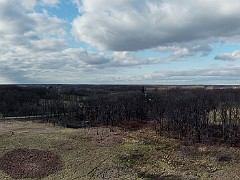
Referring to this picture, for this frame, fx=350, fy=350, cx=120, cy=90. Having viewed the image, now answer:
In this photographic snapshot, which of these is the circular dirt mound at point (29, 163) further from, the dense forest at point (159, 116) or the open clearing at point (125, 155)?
the dense forest at point (159, 116)

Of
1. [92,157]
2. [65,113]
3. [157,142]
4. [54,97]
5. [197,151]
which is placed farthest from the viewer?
[54,97]

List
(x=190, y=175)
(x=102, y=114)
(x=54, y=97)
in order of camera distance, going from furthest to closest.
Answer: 1. (x=54, y=97)
2. (x=102, y=114)
3. (x=190, y=175)

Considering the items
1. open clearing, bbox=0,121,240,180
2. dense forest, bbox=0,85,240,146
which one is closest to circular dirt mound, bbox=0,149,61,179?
open clearing, bbox=0,121,240,180

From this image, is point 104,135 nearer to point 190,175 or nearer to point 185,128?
point 185,128

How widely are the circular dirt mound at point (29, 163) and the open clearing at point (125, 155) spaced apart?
1102 millimetres

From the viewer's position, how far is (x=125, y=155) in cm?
5469

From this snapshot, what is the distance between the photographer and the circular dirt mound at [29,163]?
47.6m

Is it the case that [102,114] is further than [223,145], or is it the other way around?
[102,114]

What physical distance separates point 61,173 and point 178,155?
1935 cm

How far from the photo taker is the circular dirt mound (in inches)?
1873

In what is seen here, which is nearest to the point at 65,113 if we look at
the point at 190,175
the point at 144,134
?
the point at 144,134

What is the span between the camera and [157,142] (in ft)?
212

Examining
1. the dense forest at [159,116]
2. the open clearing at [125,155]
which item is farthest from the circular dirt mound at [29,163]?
the dense forest at [159,116]

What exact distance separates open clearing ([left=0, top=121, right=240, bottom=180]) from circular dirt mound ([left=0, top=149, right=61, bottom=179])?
1.10 meters
